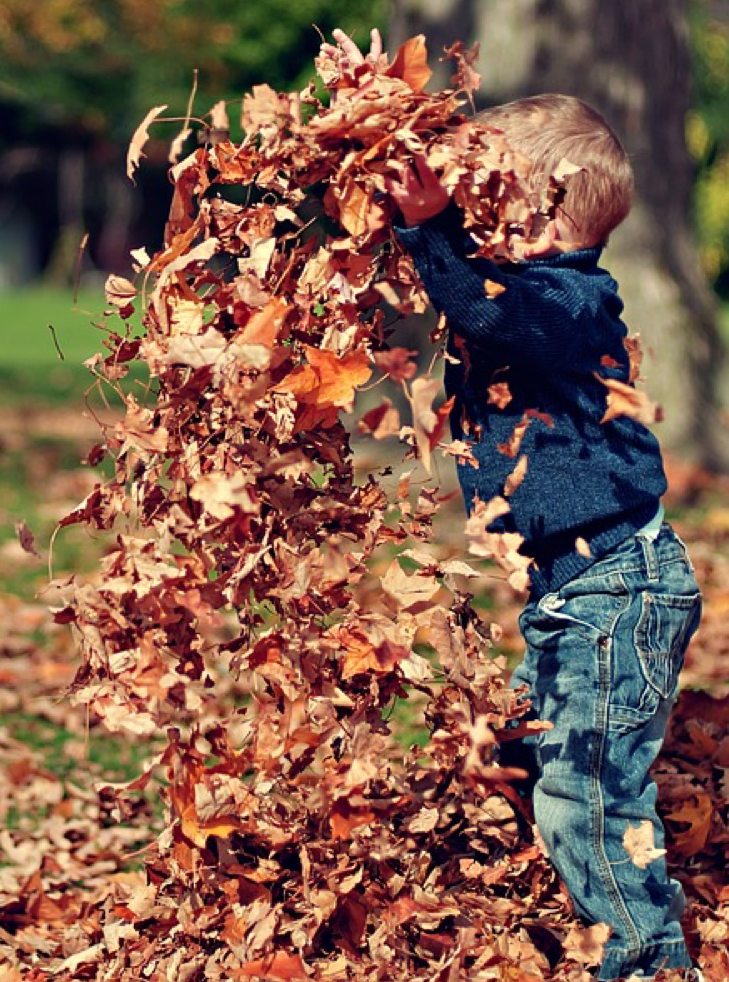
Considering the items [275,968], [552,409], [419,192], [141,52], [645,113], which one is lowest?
[141,52]

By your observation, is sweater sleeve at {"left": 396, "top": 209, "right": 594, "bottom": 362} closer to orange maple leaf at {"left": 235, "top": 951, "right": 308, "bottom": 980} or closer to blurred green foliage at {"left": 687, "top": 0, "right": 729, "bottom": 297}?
orange maple leaf at {"left": 235, "top": 951, "right": 308, "bottom": 980}

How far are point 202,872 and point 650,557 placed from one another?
1.11 metres

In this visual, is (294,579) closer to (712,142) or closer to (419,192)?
(419,192)

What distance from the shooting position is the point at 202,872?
3062 millimetres

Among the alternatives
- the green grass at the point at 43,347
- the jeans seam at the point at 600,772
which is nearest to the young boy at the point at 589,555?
the jeans seam at the point at 600,772

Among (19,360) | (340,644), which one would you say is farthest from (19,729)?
(19,360)

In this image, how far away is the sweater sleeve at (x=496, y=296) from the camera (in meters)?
2.82

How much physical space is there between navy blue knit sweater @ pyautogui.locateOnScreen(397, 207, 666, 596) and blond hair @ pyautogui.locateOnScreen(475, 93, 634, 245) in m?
0.07

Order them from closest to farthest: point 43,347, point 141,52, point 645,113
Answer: point 645,113
point 43,347
point 141,52

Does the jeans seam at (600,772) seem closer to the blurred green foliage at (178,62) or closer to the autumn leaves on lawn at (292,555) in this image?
the autumn leaves on lawn at (292,555)

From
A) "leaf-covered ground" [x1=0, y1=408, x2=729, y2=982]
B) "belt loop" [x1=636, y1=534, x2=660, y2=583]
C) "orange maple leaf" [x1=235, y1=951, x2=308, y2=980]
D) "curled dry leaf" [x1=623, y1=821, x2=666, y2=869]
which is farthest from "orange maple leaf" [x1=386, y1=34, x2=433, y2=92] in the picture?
"orange maple leaf" [x1=235, y1=951, x2=308, y2=980]

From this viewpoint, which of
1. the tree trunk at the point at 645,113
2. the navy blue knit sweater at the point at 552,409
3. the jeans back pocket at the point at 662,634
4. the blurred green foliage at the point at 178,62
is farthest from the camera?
the blurred green foliage at the point at 178,62

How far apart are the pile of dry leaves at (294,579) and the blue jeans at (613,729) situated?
3.7 inches

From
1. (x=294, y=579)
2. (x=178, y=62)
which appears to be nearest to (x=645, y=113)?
(x=294, y=579)
